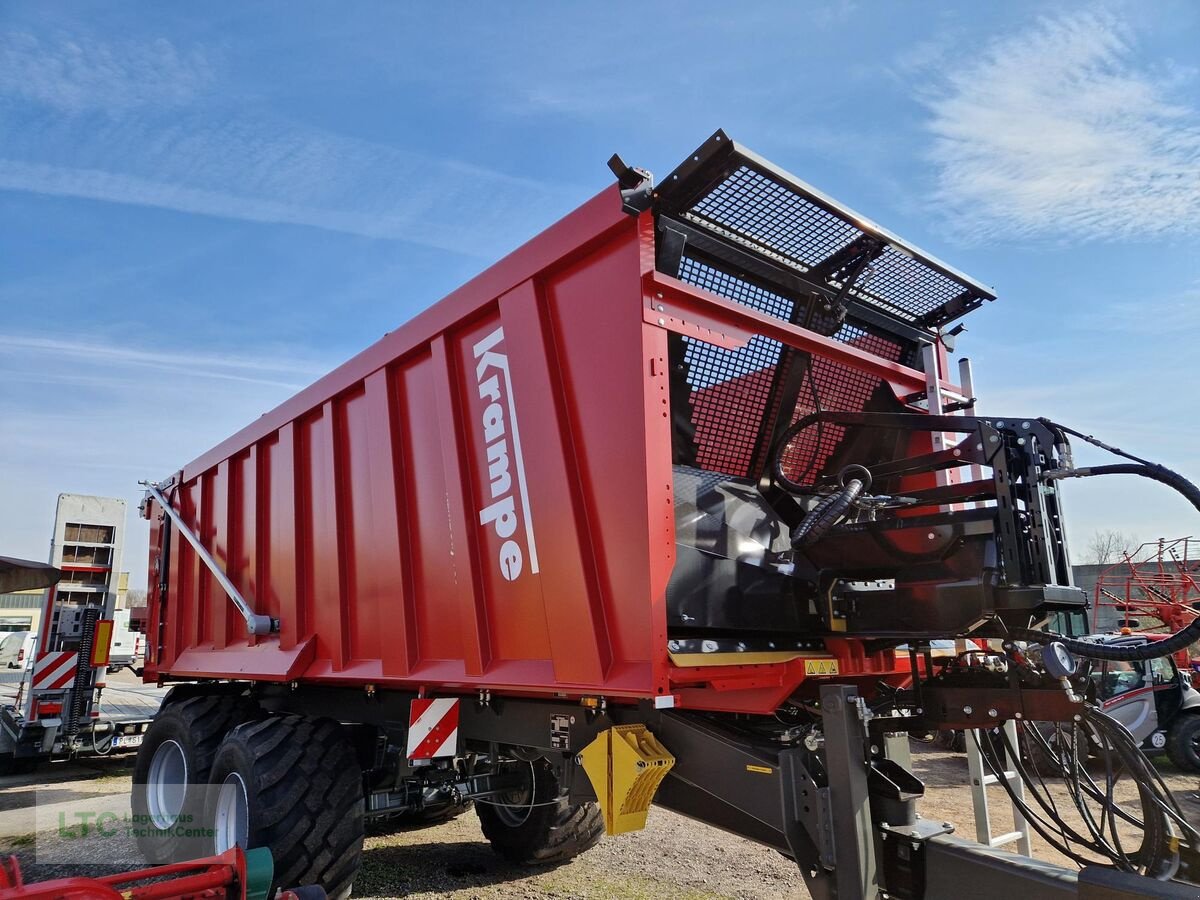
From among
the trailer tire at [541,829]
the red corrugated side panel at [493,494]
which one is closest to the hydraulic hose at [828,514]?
the red corrugated side panel at [493,494]

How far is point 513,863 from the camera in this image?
548cm

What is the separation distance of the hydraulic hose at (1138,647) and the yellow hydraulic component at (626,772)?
4.42 feet

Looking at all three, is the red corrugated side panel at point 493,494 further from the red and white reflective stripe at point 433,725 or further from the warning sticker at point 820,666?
the warning sticker at point 820,666

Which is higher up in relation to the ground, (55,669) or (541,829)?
(55,669)

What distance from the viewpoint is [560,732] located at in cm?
346

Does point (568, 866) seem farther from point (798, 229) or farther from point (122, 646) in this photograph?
point (122, 646)

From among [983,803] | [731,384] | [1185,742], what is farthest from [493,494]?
[1185,742]

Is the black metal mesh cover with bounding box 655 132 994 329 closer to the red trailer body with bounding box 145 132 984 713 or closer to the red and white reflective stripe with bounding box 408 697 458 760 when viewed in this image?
the red trailer body with bounding box 145 132 984 713

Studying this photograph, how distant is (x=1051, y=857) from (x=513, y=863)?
12.8 ft

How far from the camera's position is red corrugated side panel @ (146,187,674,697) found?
2949 mm

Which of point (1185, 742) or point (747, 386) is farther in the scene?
point (1185, 742)

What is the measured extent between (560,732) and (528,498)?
100 cm

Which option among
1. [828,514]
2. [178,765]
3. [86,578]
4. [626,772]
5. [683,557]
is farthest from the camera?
[86,578]

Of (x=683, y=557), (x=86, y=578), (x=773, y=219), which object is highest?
(x=773, y=219)
